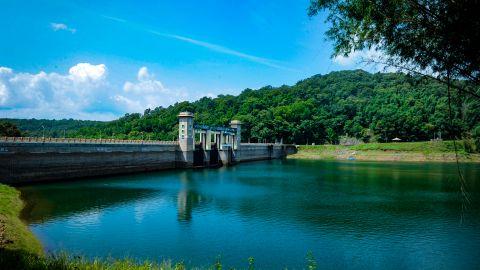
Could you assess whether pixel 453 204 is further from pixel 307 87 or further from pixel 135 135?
pixel 307 87

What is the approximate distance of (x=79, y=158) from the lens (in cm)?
4562

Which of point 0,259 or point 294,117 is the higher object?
point 294,117

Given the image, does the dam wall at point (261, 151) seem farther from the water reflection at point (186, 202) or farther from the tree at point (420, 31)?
the tree at point (420, 31)

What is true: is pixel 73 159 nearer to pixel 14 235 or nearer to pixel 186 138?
pixel 186 138

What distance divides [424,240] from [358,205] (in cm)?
1022

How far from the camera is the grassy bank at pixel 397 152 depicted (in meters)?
89.1

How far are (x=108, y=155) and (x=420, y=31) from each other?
151ft

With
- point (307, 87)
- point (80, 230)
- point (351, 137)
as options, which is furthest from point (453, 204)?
point (307, 87)

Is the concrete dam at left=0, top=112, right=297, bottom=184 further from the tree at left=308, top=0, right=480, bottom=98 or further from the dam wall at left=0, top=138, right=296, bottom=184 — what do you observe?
the tree at left=308, top=0, right=480, bottom=98

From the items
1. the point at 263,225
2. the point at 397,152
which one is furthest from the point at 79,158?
the point at 397,152

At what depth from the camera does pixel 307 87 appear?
190 meters

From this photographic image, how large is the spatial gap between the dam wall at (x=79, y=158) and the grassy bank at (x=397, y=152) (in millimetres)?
45582

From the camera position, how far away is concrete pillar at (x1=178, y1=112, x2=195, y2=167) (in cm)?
6612

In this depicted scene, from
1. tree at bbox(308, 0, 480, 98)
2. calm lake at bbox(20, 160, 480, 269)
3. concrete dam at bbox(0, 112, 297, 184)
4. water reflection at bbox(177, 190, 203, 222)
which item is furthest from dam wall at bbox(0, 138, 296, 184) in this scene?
tree at bbox(308, 0, 480, 98)
